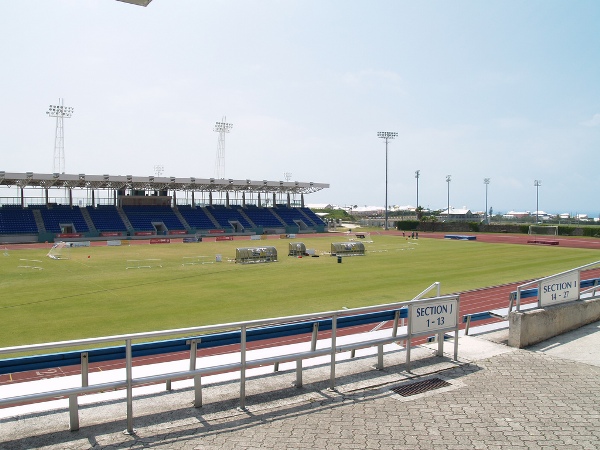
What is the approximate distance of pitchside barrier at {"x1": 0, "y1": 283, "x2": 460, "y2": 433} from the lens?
19.5 ft

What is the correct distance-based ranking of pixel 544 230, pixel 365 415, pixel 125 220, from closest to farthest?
pixel 365 415
pixel 125 220
pixel 544 230

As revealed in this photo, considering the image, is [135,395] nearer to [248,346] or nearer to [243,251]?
[248,346]

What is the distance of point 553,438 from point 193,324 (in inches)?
495

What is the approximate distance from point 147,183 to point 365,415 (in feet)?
220

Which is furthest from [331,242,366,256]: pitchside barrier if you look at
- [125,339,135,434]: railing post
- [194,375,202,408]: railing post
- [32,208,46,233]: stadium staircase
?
[32,208,46,233]: stadium staircase

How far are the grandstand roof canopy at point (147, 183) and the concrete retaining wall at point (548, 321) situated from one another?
60180mm

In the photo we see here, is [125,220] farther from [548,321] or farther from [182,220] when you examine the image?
[548,321]

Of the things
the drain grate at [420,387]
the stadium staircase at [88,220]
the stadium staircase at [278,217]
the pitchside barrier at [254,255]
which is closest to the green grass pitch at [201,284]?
the pitchside barrier at [254,255]

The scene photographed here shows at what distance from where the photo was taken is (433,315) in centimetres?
898

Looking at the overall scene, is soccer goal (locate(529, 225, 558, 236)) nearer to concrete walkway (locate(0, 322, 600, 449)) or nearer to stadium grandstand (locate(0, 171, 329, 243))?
stadium grandstand (locate(0, 171, 329, 243))

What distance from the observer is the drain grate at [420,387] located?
25.3 ft

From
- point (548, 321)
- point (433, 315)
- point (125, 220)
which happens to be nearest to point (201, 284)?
point (548, 321)

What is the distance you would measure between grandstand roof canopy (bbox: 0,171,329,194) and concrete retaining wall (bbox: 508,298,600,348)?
60180mm

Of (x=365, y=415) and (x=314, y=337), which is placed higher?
(x=314, y=337)
